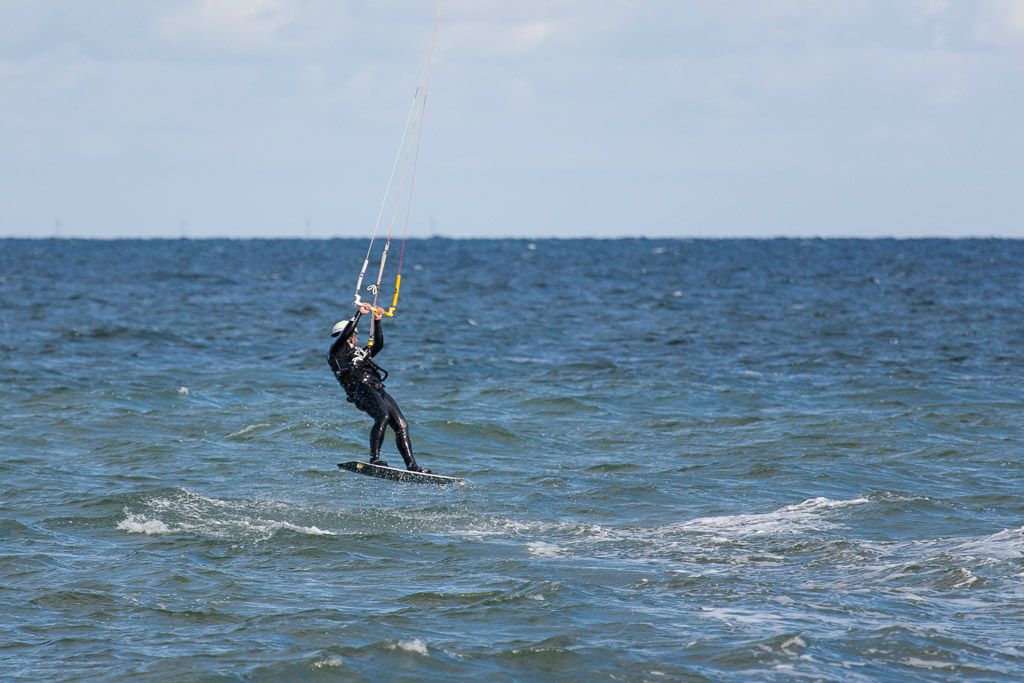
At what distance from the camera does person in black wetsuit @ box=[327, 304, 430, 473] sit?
17359 millimetres

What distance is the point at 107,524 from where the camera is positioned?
58.7 feet

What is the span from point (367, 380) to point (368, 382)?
0.03 metres

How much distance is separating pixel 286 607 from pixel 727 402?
16.7m

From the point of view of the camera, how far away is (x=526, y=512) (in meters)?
18.7

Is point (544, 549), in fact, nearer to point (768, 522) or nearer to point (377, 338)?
point (768, 522)

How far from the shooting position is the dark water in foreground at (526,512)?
13.0m

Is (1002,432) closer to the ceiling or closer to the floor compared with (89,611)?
closer to the ceiling

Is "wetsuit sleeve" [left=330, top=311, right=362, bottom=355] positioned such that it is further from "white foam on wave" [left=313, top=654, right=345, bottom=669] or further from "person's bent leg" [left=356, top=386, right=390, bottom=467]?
"white foam on wave" [left=313, top=654, right=345, bottom=669]

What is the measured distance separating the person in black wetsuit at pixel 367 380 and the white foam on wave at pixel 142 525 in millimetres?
2980

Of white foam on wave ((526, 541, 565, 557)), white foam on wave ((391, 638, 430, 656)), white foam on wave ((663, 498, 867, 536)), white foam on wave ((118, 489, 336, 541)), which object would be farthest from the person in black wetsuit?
white foam on wave ((391, 638, 430, 656))

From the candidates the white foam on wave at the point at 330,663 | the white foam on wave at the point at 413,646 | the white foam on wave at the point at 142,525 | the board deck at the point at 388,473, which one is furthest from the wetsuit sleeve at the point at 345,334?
the white foam on wave at the point at 330,663

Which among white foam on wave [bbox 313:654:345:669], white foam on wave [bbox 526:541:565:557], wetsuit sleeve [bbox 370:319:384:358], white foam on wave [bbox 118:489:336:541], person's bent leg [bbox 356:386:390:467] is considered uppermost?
wetsuit sleeve [bbox 370:319:384:358]

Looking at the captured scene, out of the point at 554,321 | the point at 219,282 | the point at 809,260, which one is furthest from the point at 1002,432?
the point at 809,260

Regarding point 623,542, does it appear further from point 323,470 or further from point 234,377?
point 234,377
